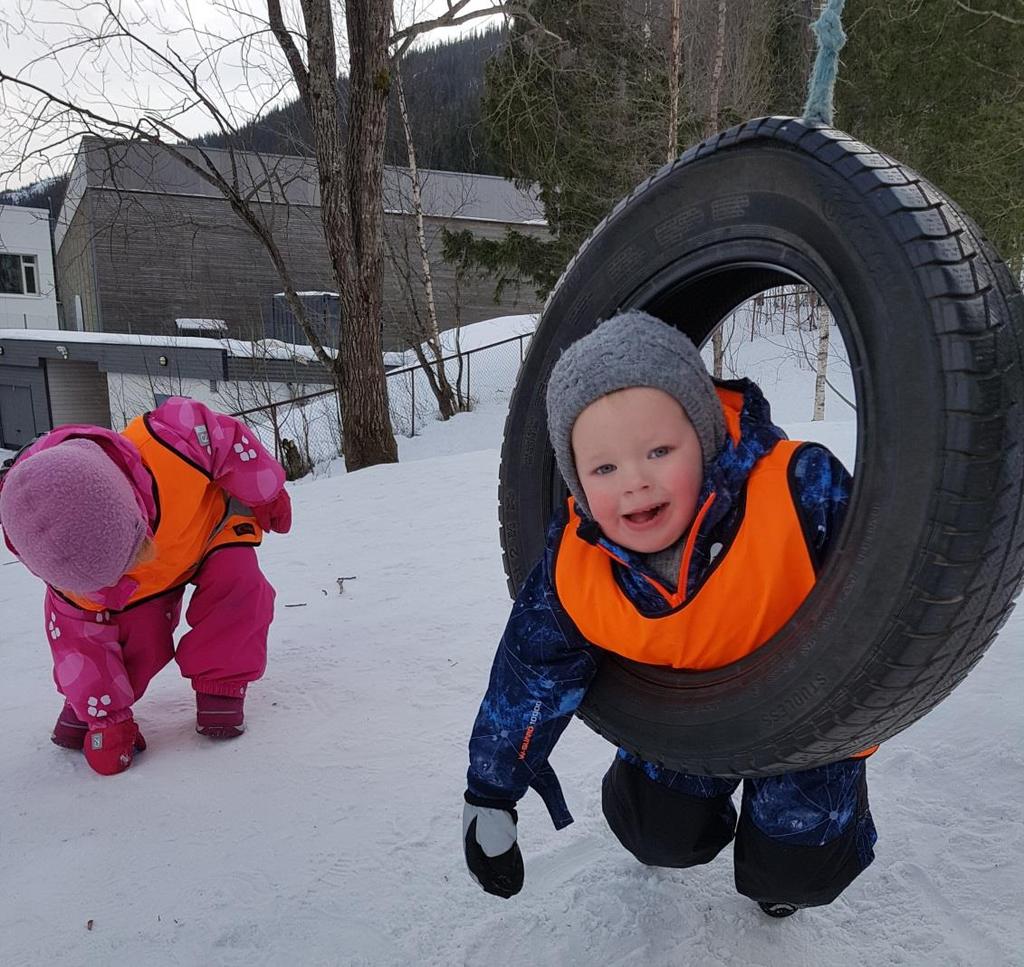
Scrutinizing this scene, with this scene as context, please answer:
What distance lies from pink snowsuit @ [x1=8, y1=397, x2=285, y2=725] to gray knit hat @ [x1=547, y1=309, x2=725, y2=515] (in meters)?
1.32

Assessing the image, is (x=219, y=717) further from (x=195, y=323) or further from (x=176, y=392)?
(x=195, y=323)

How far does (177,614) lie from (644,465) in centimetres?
175

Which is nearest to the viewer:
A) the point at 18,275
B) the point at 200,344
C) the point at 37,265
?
the point at 200,344

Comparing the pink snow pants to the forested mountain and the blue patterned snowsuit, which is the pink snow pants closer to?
the blue patterned snowsuit

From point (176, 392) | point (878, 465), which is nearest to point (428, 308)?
point (176, 392)

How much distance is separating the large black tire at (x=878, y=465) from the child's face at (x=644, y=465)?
23 cm

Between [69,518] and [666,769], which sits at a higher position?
[69,518]

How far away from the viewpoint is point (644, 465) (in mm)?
1213

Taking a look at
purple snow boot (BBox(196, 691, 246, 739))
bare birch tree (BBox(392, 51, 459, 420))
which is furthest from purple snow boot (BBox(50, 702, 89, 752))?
bare birch tree (BBox(392, 51, 459, 420))

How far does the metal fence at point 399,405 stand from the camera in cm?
1337

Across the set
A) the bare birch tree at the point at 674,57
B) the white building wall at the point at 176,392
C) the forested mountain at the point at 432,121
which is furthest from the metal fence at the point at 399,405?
the bare birch tree at the point at 674,57

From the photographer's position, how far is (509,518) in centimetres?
174

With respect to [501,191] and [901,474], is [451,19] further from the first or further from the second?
[501,191]

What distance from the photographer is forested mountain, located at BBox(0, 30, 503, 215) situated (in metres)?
12.3
